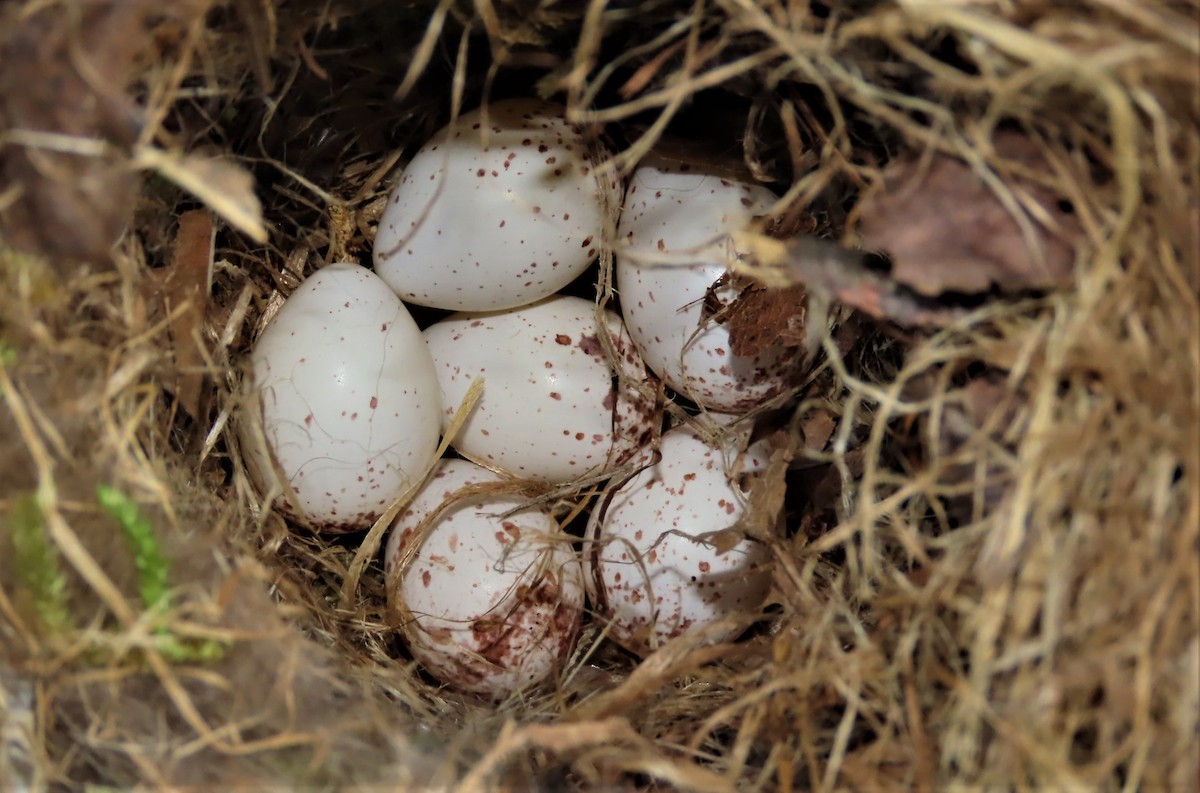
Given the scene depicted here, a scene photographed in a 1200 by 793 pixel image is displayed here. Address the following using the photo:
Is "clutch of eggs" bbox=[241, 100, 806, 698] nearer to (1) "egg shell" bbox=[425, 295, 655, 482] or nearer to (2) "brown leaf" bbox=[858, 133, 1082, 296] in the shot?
(1) "egg shell" bbox=[425, 295, 655, 482]

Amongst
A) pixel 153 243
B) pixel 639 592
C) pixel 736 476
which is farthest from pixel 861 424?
pixel 153 243

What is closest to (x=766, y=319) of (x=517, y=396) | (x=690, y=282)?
(x=690, y=282)

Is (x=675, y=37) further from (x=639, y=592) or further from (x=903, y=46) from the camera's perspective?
(x=639, y=592)

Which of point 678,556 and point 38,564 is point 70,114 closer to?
point 38,564

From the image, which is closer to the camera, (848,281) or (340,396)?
(848,281)

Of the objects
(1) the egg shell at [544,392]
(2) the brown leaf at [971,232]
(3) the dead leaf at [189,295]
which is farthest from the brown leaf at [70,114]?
(2) the brown leaf at [971,232]

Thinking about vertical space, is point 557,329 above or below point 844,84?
below

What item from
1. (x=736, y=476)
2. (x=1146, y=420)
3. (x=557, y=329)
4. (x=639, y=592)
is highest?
(x=1146, y=420)
